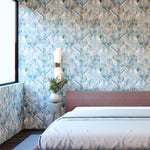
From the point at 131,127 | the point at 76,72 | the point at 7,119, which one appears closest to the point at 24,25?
the point at 76,72

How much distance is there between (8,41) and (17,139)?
6.05 ft

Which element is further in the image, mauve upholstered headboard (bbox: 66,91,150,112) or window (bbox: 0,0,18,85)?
mauve upholstered headboard (bbox: 66,91,150,112)

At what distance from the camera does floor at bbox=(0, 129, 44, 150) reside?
441cm

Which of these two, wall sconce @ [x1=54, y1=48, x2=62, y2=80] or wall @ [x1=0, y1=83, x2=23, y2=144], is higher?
wall sconce @ [x1=54, y1=48, x2=62, y2=80]

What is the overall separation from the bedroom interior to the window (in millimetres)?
110

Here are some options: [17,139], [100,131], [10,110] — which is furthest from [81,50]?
[100,131]

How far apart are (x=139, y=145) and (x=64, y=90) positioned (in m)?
2.91

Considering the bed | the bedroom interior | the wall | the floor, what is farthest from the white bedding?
the bedroom interior

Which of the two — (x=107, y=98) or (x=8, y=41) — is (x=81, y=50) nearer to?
(x=107, y=98)

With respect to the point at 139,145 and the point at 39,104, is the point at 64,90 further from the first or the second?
the point at 139,145

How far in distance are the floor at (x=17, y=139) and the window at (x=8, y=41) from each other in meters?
1.01

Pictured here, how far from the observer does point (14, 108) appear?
510 cm

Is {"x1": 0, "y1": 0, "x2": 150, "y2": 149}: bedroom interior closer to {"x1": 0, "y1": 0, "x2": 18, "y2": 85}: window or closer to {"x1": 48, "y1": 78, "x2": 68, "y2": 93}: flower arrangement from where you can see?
{"x1": 0, "y1": 0, "x2": 18, "y2": 85}: window

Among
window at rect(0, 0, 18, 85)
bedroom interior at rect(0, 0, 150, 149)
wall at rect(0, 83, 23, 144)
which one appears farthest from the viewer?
bedroom interior at rect(0, 0, 150, 149)
